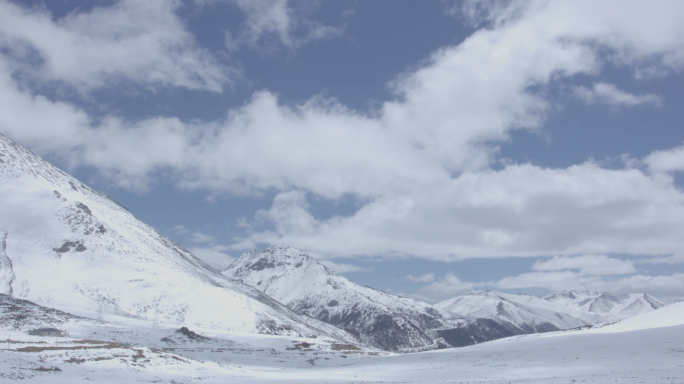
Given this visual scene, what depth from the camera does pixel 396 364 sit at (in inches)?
2677

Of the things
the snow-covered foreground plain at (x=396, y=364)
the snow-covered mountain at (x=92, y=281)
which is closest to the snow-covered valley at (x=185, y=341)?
the snow-covered foreground plain at (x=396, y=364)

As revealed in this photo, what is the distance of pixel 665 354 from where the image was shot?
5584cm

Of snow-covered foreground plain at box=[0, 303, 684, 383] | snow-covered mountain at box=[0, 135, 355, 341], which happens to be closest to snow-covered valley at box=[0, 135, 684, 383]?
snow-covered foreground plain at box=[0, 303, 684, 383]

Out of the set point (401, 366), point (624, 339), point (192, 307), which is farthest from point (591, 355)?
point (192, 307)

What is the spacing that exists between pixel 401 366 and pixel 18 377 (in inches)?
1918

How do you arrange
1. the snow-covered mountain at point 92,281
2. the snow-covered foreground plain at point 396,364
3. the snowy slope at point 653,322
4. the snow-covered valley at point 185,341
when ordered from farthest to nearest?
1. the snow-covered mountain at point 92,281
2. the snowy slope at point 653,322
3. the snow-covered valley at point 185,341
4. the snow-covered foreground plain at point 396,364

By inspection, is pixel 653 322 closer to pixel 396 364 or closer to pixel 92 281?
pixel 396 364

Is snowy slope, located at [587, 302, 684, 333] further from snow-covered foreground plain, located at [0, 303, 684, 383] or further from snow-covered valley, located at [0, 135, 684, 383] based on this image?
snow-covered foreground plain, located at [0, 303, 684, 383]

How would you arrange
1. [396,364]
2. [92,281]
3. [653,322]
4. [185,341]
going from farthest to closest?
[92,281] → [185,341] → [653,322] → [396,364]

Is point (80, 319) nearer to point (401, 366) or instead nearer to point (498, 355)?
point (401, 366)

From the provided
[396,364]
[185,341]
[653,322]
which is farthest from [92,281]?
[653,322]

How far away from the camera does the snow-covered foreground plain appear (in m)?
41.3

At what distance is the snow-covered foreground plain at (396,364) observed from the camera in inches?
1626

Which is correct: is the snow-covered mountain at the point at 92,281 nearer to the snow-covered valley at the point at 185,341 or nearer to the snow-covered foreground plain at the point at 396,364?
the snow-covered valley at the point at 185,341
